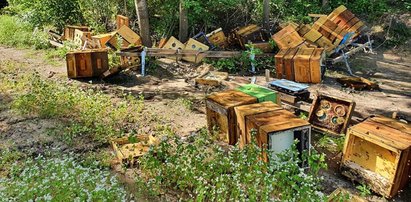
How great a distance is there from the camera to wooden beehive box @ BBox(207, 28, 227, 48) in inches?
441

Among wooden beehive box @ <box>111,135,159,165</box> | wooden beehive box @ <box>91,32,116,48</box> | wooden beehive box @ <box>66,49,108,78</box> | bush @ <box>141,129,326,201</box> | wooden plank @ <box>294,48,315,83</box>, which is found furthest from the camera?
wooden beehive box @ <box>91,32,116,48</box>

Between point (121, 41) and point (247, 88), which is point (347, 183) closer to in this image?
point (247, 88)

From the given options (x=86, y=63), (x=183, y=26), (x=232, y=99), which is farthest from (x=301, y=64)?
(x=86, y=63)

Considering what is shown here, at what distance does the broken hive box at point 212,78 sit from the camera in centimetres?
875

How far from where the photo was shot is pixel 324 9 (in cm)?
1387

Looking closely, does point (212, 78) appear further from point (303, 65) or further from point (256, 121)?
point (256, 121)

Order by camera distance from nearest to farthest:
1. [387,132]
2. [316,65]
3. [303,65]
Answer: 1. [387,132]
2. [316,65]
3. [303,65]

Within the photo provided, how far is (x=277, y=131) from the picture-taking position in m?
4.58

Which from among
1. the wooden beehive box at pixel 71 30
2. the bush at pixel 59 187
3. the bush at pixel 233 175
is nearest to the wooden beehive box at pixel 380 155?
the bush at pixel 233 175

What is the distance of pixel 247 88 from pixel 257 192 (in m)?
2.74

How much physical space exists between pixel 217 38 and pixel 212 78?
2.34 metres

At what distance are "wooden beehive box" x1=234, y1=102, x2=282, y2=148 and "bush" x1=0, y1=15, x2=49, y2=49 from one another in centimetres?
884

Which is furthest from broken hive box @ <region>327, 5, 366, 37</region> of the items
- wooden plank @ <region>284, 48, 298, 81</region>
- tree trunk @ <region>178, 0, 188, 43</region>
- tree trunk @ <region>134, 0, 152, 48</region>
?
tree trunk @ <region>134, 0, 152, 48</region>

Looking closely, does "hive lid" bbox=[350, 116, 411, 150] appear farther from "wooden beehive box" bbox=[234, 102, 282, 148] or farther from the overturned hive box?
the overturned hive box
